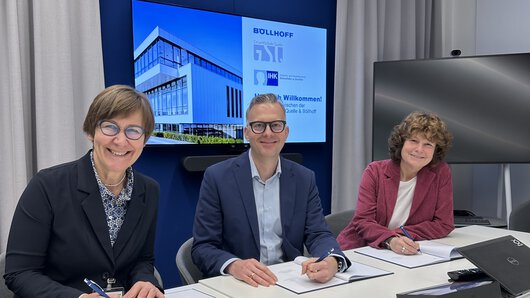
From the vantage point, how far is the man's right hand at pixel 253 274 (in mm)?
1672

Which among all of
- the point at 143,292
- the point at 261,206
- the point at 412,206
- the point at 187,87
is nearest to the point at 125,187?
the point at 143,292

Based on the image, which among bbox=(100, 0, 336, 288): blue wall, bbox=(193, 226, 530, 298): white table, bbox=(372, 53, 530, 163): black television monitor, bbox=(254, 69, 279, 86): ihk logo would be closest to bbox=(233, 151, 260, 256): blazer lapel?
bbox=(193, 226, 530, 298): white table

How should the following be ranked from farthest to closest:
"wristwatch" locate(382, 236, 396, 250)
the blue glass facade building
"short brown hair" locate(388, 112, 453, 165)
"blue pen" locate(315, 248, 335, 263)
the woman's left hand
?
the blue glass facade building < "short brown hair" locate(388, 112, 453, 165) < "wristwatch" locate(382, 236, 396, 250) < "blue pen" locate(315, 248, 335, 263) < the woman's left hand

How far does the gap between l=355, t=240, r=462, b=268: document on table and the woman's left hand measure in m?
1.00

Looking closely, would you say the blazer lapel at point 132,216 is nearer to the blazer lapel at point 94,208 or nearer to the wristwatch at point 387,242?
the blazer lapel at point 94,208

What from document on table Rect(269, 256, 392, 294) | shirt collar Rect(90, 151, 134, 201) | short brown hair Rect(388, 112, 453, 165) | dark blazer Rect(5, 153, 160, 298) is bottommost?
document on table Rect(269, 256, 392, 294)

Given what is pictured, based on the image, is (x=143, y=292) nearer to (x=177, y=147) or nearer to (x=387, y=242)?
(x=387, y=242)

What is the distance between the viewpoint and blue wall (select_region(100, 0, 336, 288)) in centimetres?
316

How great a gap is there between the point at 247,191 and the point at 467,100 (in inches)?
98.7

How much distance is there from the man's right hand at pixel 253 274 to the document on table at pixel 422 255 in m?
0.60

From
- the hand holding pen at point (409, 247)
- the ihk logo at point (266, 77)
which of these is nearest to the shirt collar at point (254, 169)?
the hand holding pen at point (409, 247)

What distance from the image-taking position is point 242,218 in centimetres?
208

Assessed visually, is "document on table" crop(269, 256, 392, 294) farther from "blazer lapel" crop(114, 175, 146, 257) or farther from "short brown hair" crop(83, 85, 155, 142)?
"short brown hair" crop(83, 85, 155, 142)

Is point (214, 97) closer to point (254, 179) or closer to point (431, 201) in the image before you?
point (254, 179)
